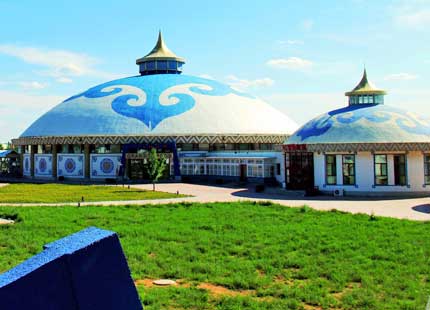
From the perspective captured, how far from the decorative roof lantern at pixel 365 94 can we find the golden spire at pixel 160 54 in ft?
118

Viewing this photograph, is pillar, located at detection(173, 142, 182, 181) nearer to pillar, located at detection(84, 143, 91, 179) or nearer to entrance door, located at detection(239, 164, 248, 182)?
entrance door, located at detection(239, 164, 248, 182)

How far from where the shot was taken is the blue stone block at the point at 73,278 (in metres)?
4.61

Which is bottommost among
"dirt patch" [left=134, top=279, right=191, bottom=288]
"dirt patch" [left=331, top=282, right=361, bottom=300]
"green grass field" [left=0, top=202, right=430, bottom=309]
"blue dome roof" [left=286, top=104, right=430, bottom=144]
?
"dirt patch" [left=331, top=282, right=361, bottom=300]

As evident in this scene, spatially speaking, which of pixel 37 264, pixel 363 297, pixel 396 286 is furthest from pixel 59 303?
pixel 396 286

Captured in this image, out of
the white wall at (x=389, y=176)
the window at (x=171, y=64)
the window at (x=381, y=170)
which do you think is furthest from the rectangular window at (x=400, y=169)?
the window at (x=171, y=64)

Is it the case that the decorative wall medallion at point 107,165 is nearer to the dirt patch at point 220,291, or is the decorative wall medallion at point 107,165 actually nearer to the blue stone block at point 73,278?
the dirt patch at point 220,291

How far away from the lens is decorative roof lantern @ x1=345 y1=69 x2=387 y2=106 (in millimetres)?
41825

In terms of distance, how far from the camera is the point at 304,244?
650 inches

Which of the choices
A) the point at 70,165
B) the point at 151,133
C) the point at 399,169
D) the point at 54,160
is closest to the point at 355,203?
the point at 399,169

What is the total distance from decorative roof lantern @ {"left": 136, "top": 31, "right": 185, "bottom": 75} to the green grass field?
48733 mm

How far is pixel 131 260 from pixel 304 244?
608 cm

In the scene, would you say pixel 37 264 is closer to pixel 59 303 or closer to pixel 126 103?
pixel 59 303

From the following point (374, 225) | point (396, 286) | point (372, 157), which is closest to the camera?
point (396, 286)

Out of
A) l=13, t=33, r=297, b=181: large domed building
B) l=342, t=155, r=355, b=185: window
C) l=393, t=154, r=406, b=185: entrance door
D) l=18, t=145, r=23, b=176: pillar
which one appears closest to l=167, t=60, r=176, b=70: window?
l=13, t=33, r=297, b=181: large domed building
